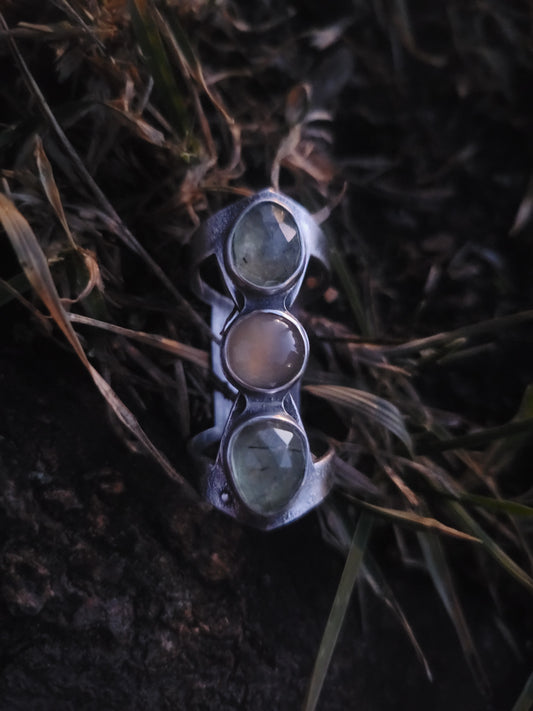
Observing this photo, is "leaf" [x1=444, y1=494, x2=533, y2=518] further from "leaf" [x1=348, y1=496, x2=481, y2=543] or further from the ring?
the ring

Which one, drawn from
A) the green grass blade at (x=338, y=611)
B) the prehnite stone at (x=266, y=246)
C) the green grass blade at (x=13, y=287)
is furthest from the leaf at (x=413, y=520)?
the green grass blade at (x=13, y=287)

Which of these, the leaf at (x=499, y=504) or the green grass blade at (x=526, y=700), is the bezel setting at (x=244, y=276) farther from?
the green grass blade at (x=526, y=700)

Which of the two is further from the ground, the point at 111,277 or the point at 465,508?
the point at 111,277

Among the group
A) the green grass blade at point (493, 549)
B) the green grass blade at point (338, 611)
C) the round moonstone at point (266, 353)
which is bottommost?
the green grass blade at point (493, 549)

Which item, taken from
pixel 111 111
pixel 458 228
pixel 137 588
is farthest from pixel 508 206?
pixel 137 588

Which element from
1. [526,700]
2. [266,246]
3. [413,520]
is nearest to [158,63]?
[266,246]

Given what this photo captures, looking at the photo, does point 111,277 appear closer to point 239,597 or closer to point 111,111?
point 111,111

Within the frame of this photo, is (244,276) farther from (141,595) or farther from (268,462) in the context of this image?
(141,595)
